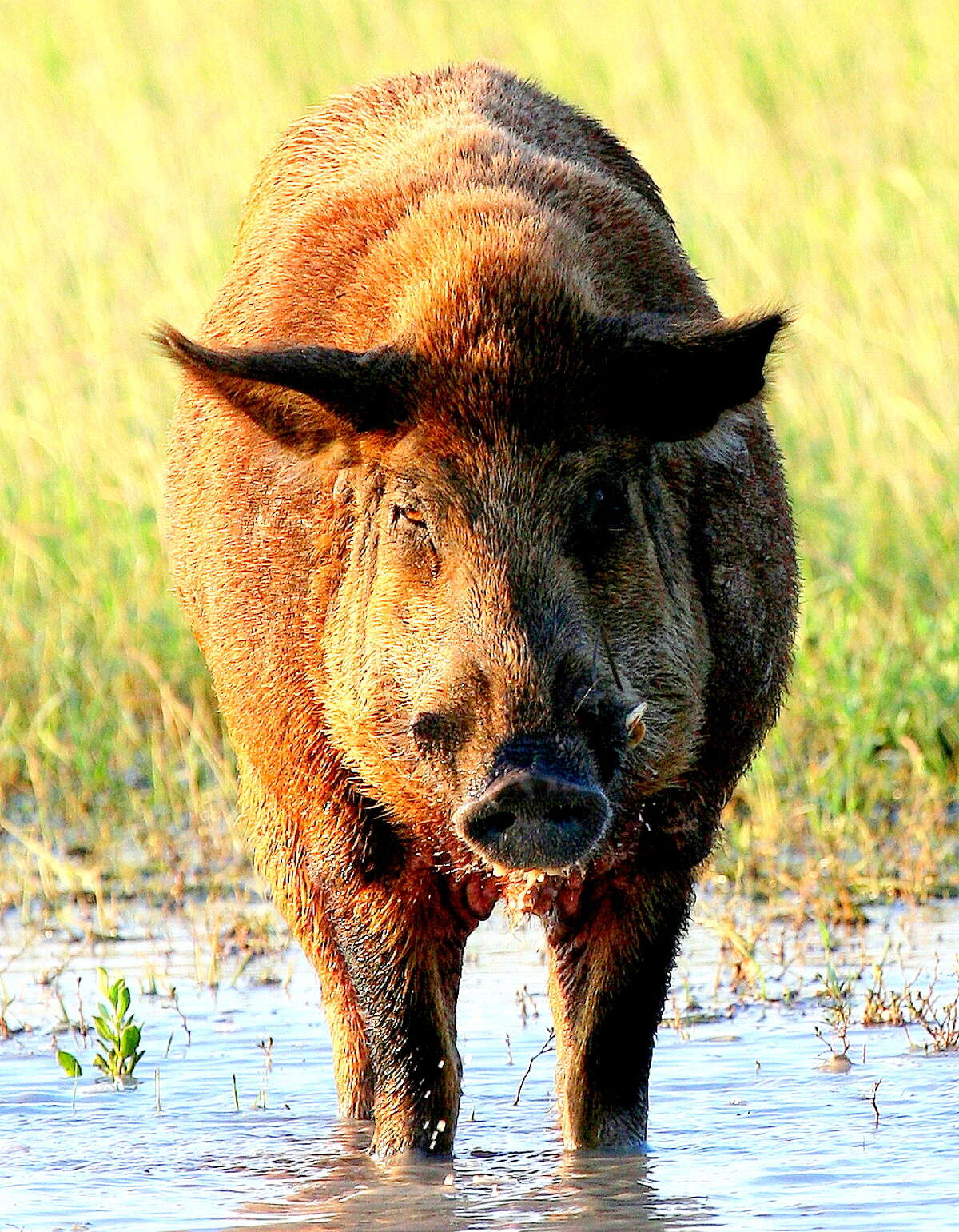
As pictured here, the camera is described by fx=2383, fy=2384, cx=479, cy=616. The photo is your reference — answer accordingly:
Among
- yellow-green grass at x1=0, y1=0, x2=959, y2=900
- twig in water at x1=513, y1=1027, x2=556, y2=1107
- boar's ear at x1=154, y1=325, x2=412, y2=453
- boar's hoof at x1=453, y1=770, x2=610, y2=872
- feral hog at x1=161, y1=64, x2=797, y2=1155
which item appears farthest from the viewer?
yellow-green grass at x1=0, y1=0, x2=959, y2=900

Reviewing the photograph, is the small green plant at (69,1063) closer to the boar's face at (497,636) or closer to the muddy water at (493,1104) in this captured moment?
the muddy water at (493,1104)

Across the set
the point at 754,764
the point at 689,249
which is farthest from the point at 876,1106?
the point at 689,249

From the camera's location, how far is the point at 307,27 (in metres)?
13.7

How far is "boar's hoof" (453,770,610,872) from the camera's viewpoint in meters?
3.65

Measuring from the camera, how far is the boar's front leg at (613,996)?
4535 millimetres

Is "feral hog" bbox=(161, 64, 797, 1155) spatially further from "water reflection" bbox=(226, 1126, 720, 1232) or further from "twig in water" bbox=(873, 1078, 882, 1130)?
"twig in water" bbox=(873, 1078, 882, 1130)

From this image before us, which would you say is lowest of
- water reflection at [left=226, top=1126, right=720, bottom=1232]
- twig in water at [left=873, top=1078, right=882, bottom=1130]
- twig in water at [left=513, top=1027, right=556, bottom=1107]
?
water reflection at [left=226, top=1126, right=720, bottom=1232]

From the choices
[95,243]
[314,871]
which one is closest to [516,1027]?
[314,871]

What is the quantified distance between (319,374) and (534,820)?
0.88m

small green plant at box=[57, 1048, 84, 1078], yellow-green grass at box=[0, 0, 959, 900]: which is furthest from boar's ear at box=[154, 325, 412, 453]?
yellow-green grass at box=[0, 0, 959, 900]

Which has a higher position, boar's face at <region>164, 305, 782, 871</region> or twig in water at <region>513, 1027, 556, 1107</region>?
boar's face at <region>164, 305, 782, 871</region>

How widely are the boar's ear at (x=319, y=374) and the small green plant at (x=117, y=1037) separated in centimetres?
136

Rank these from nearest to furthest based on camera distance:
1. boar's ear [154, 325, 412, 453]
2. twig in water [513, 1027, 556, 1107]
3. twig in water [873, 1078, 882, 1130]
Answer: boar's ear [154, 325, 412, 453] → twig in water [873, 1078, 882, 1130] → twig in water [513, 1027, 556, 1107]

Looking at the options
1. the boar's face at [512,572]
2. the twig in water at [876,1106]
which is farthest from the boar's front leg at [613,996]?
the twig in water at [876,1106]
